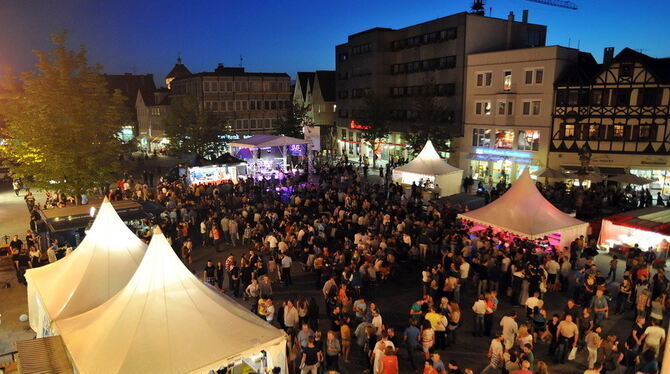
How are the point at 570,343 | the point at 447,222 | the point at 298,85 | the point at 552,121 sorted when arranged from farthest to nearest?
the point at 298,85
the point at 552,121
the point at 447,222
the point at 570,343

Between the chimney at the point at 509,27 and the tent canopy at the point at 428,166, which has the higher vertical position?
the chimney at the point at 509,27

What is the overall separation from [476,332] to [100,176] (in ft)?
50.7

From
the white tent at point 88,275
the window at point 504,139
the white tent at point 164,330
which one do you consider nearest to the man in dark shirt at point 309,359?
the white tent at point 164,330

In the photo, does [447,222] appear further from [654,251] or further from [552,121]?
[552,121]

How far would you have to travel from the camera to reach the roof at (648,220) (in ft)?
47.9

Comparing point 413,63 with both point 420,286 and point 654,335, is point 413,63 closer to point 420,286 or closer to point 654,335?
point 420,286

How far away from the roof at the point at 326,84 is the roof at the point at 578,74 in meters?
31.4

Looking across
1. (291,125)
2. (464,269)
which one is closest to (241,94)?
(291,125)

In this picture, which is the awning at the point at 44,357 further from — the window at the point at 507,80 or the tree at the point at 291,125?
the tree at the point at 291,125

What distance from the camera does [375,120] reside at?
39.3m

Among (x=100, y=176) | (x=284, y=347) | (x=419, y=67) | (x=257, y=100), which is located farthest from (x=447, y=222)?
(x=257, y=100)

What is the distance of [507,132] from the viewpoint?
101ft

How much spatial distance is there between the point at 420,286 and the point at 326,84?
45638 mm

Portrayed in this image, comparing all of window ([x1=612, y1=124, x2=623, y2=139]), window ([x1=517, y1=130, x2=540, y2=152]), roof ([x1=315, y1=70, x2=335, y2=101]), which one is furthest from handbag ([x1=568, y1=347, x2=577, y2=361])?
roof ([x1=315, y1=70, x2=335, y2=101])
